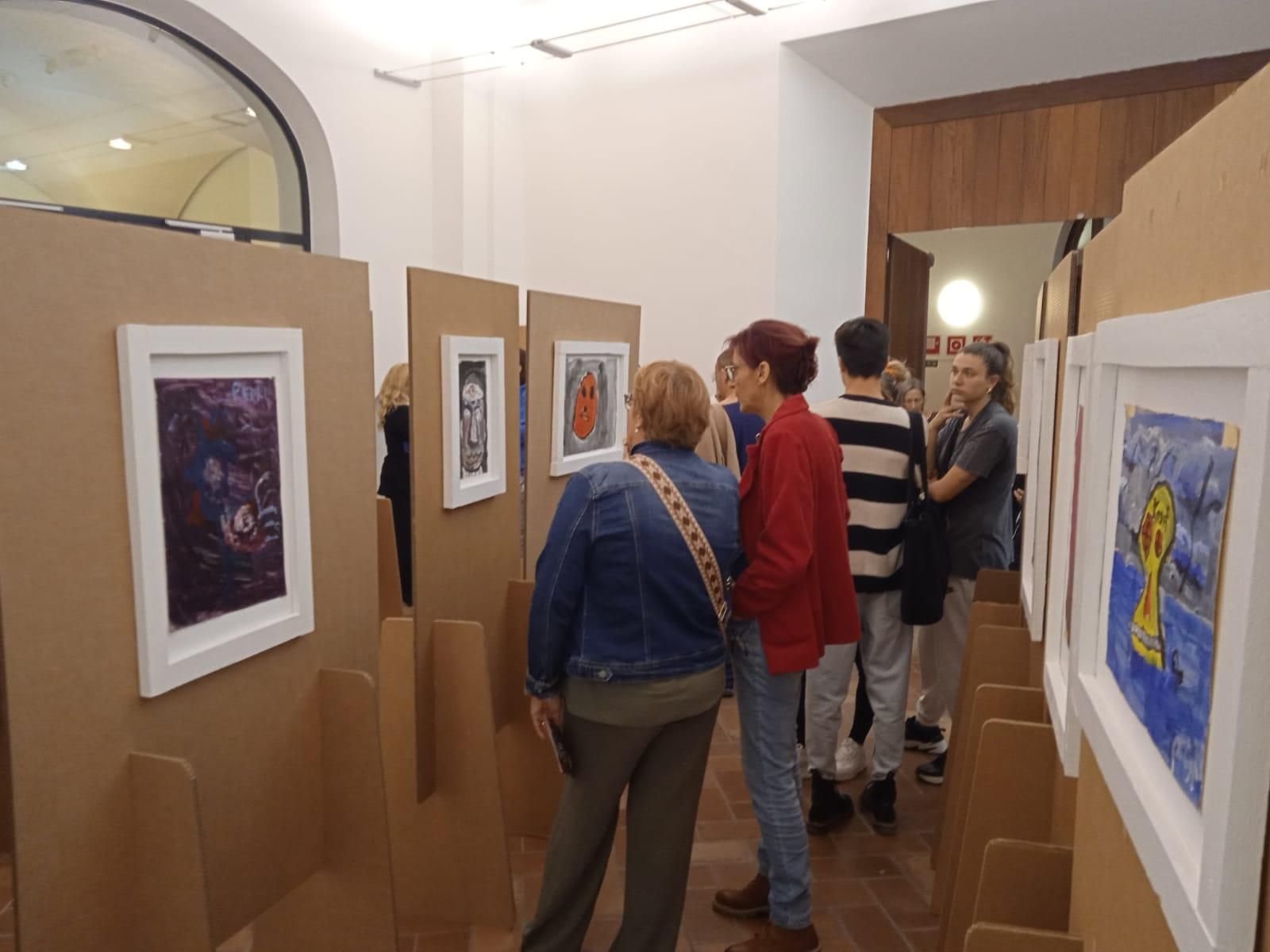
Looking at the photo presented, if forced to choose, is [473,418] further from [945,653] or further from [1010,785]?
[945,653]

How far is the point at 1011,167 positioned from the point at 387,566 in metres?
4.77

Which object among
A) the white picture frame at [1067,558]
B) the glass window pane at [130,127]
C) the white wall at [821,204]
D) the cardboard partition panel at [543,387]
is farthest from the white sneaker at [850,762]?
the glass window pane at [130,127]

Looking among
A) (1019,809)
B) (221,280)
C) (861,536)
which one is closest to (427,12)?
(861,536)

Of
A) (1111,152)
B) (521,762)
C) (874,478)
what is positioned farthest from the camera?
(1111,152)

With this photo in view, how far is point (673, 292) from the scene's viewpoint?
19.9 feet

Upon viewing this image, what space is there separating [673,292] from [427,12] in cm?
238

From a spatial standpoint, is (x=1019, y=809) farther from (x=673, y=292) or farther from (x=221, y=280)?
(x=673, y=292)

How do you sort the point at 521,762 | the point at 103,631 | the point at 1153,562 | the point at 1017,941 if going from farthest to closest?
the point at 521,762 < the point at 103,631 < the point at 1017,941 < the point at 1153,562

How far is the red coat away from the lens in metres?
2.53

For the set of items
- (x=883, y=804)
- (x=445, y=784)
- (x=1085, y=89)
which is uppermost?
(x=1085, y=89)

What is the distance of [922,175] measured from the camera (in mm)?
6418

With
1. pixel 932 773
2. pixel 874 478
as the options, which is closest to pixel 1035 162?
pixel 874 478

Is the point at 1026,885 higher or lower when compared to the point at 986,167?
lower

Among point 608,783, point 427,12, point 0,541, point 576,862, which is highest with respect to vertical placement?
point 427,12
